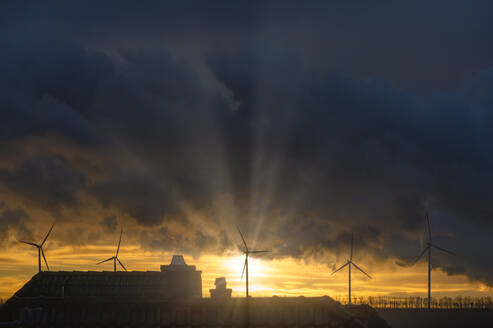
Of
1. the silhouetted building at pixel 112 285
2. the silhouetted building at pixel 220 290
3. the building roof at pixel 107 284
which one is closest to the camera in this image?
the silhouetted building at pixel 220 290

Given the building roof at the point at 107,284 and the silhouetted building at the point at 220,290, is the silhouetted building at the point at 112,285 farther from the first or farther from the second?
the silhouetted building at the point at 220,290

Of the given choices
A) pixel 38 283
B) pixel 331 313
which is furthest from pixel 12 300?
pixel 331 313

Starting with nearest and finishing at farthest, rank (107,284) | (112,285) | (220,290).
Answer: (220,290)
(107,284)
(112,285)

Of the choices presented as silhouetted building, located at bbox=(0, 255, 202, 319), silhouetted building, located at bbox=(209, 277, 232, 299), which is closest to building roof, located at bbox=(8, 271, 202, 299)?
silhouetted building, located at bbox=(0, 255, 202, 319)

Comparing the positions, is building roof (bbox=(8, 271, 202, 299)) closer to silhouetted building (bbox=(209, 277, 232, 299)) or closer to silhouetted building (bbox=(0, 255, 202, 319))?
silhouetted building (bbox=(0, 255, 202, 319))

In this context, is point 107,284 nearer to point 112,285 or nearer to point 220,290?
point 112,285

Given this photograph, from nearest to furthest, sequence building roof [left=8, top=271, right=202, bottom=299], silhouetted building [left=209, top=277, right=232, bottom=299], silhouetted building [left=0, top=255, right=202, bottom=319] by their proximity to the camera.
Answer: silhouetted building [left=209, top=277, right=232, bottom=299], silhouetted building [left=0, top=255, right=202, bottom=319], building roof [left=8, top=271, right=202, bottom=299]

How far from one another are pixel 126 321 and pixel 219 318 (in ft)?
58.1

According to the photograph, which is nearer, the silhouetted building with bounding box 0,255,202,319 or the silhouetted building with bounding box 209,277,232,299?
the silhouetted building with bounding box 209,277,232,299

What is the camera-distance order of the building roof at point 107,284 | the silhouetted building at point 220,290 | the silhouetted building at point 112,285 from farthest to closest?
the building roof at point 107,284 → the silhouetted building at point 112,285 → the silhouetted building at point 220,290

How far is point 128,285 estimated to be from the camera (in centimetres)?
13462

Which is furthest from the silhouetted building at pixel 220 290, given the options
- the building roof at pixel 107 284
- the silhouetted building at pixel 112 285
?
the building roof at pixel 107 284

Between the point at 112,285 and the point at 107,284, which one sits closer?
the point at 107,284

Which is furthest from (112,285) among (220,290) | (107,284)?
(220,290)
